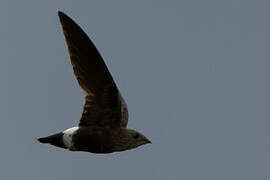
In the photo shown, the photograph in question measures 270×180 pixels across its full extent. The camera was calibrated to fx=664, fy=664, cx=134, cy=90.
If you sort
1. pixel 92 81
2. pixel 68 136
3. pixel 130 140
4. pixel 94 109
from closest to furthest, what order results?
1. pixel 92 81
2. pixel 94 109
3. pixel 68 136
4. pixel 130 140

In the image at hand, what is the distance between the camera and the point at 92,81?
11.0 metres

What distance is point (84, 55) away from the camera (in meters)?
10.8

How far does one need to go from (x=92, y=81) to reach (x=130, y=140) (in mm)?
1276

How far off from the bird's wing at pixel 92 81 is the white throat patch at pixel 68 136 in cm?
19

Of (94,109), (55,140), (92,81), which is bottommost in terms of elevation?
(55,140)

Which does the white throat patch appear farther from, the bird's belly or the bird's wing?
the bird's wing

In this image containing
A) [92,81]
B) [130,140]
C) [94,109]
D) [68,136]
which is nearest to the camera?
[92,81]

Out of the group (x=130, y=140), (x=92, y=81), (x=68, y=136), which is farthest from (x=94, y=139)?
(x=92, y=81)

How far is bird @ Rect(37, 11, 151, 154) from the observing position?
425 inches

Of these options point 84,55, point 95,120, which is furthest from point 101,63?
point 95,120

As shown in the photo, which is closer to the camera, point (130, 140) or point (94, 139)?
point (94, 139)

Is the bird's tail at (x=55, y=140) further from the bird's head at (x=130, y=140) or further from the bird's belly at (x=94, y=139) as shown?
the bird's head at (x=130, y=140)

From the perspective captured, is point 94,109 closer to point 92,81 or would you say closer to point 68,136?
point 92,81

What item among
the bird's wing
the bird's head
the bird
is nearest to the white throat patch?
the bird
